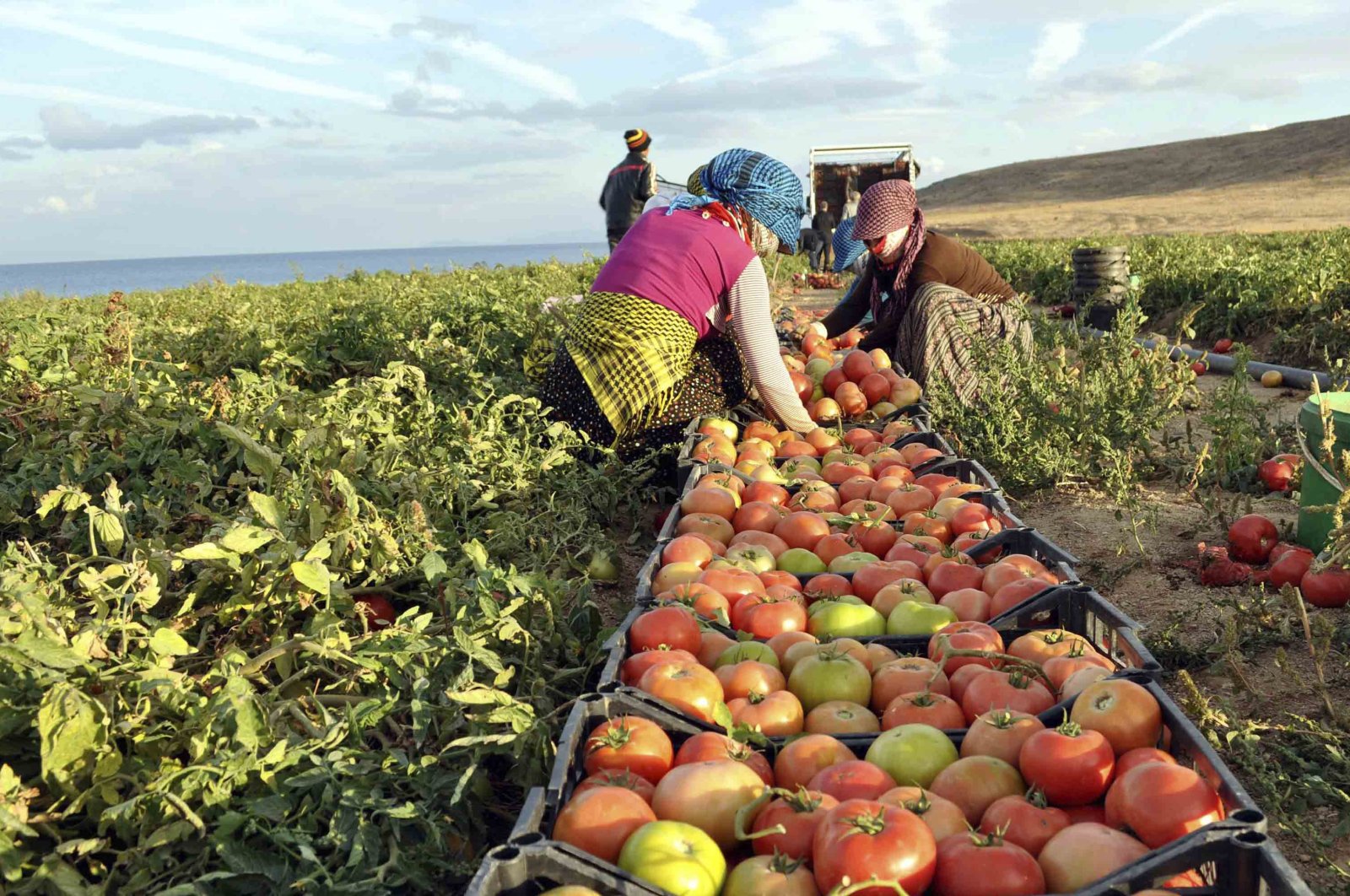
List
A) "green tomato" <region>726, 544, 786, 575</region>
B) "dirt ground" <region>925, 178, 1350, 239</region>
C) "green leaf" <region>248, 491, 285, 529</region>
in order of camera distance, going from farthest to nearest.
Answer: "dirt ground" <region>925, 178, 1350, 239</region> → "green tomato" <region>726, 544, 786, 575</region> → "green leaf" <region>248, 491, 285, 529</region>

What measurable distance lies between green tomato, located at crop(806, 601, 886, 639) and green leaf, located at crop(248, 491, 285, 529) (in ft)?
4.33

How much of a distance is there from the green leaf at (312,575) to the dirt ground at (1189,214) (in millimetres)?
33398

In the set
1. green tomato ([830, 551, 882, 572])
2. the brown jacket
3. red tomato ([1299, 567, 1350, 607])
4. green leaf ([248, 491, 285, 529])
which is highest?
the brown jacket

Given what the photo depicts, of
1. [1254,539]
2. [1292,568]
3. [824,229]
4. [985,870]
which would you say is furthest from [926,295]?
[824,229]

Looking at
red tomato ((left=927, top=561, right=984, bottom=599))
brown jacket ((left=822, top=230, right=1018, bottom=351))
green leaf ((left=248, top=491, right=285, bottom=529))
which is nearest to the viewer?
green leaf ((left=248, top=491, right=285, bottom=529))

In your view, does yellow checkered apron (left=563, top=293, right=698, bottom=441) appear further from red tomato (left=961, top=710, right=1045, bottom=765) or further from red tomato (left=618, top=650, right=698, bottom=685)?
red tomato (left=961, top=710, right=1045, bottom=765)

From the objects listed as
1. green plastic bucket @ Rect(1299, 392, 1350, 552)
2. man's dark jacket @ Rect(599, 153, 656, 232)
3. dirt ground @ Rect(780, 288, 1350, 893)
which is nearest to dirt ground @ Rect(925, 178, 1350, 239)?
man's dark jacket @ Rect(599, 153, 656, 232)

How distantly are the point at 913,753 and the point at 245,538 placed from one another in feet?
5.06

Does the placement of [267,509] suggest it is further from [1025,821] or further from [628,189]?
[628,189]

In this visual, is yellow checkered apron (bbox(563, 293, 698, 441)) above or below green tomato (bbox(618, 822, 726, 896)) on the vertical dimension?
above

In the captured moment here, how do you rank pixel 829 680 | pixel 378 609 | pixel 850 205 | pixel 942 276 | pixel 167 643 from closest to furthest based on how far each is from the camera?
pixel 167 643 → pixel 829 680 → pixel 378 609 → pixel 942 276 → pixel 850 205

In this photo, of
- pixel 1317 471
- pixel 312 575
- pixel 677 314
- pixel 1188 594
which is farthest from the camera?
pixel 677 314

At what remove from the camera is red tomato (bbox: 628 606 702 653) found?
2.33 m

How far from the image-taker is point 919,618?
2529mm
